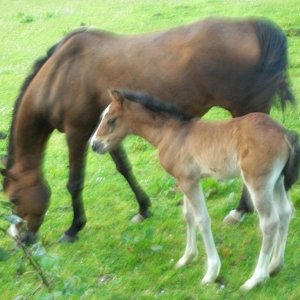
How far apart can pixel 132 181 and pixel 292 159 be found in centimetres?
230

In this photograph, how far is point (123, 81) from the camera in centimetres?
573

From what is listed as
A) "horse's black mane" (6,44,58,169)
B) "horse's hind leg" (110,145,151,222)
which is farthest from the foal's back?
"horse's black mane" (6,44,58,169)

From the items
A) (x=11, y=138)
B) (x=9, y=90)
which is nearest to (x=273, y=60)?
(x=11, y=138)

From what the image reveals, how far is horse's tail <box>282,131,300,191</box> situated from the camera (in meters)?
4.50

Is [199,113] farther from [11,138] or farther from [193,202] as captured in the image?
[11,138]

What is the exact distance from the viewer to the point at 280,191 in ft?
15.6

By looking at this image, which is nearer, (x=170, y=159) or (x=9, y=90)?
(x=170, y=159)

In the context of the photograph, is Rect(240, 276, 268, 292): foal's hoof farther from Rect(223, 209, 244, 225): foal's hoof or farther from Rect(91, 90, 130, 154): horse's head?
Rect(91, 90, 130, 154): horse's head

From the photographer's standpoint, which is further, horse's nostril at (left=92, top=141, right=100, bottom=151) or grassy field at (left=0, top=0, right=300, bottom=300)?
horse's nostril at (left=92, top=141, right=100, bottom=151)

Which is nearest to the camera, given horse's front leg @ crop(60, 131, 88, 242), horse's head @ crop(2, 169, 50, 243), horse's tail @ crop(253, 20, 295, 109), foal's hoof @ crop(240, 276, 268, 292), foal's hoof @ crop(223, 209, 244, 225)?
foal's hoof @ crop(240, 276, 268, 292)

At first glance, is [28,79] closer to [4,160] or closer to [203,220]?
[4,160]

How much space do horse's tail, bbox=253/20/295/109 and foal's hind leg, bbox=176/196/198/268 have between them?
1324 millimetres

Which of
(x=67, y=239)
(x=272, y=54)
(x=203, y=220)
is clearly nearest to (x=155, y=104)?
(x=203, y=220)

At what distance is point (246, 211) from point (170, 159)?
4.75 feet
